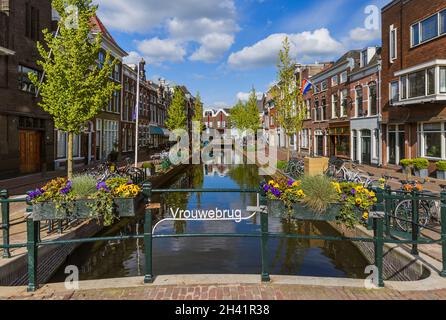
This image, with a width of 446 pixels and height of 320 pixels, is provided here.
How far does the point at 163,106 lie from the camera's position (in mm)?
57531

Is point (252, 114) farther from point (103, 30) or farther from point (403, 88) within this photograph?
point (403, 88)

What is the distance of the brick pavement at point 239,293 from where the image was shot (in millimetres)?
4066

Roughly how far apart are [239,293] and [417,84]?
59.4ft

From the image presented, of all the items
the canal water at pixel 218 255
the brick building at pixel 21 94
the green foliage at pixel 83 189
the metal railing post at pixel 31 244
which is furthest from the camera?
the brick building at pixel 21 94

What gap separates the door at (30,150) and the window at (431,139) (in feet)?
72.0

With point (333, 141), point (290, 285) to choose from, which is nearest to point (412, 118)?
point (333, 141)

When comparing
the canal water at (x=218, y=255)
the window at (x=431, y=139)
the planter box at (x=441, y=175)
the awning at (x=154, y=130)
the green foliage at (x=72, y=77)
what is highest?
the awning at (x=154, y=130)

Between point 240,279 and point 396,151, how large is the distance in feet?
65.7

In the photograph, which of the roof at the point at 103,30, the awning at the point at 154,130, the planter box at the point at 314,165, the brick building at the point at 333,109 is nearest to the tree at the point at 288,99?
the planter box at the point at 314,165

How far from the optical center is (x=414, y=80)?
59.4ft

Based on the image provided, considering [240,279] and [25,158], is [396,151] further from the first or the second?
[25,158]

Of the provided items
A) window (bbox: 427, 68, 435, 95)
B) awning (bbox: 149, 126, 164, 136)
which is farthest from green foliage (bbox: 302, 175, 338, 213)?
awning (bbox: 149, 126, 164, 136)

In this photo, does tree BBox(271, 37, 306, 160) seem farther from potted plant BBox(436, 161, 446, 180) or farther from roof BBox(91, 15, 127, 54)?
roof BBox(91, 15, 127, 54)

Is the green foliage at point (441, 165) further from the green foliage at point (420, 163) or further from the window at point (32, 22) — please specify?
the window at point (32, 22)
